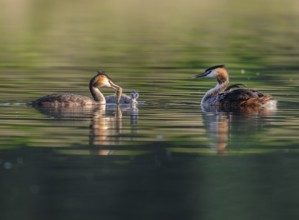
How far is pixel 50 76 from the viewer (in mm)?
27797

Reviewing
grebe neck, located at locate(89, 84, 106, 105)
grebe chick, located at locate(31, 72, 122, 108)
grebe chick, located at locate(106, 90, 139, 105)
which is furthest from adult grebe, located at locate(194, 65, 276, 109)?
grebe neck, located at locate(89, 84, 106, 105)

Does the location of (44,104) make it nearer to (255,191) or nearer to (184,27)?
(255,191)

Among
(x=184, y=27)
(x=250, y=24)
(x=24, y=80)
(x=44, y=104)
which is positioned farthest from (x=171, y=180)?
(x=250, y=24)

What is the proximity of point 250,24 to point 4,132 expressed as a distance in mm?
36548

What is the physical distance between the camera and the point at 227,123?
1967cm

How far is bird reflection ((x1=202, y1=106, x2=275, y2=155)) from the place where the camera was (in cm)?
1730

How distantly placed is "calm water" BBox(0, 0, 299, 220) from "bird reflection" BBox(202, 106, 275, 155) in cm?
2

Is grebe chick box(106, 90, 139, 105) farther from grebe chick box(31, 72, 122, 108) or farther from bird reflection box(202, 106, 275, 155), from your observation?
bird reflection box(202, 106, 275, 155)

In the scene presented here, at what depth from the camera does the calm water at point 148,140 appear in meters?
13.2

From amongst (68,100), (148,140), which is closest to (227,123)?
(148,140)

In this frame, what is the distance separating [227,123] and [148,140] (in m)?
2.64

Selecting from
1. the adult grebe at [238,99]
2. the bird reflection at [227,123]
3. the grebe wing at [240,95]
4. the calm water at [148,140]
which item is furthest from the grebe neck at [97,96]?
the grebe wing at [240,95]

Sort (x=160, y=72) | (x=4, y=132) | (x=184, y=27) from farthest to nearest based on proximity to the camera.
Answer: (x=184, y=27), (x=160, y=72), (x=4, y=132)

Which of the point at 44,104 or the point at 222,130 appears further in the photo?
the point at 44,104
